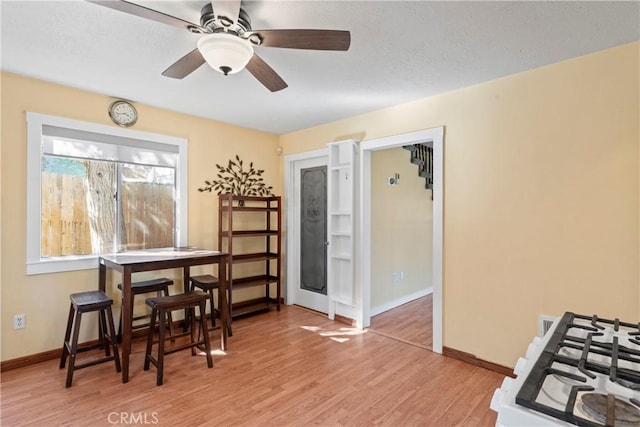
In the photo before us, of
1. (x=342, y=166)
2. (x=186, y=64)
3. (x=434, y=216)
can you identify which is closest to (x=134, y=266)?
(x=186, y=64)

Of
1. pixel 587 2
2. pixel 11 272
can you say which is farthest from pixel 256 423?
pixel 587 2

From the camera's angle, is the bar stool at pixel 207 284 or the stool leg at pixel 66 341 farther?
the bar stool at pixel 207 284

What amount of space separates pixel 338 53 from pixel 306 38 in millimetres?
687

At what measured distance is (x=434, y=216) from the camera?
3074 mm

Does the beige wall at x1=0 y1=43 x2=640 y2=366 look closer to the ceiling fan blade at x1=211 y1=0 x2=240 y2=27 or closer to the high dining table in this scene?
the high dining table

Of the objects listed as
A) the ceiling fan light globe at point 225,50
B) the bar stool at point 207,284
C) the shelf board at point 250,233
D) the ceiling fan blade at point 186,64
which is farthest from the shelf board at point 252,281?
the ceiling fan light globe at point 225,50

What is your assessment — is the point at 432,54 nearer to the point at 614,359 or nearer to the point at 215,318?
the point at 614,359

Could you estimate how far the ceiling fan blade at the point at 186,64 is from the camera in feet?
6.27

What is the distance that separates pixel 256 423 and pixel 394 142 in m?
2.74

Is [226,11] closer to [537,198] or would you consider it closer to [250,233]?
[537,198]

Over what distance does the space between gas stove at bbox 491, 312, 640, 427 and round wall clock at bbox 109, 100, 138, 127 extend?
3.71 m

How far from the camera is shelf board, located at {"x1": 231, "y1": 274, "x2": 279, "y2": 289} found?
3.94m

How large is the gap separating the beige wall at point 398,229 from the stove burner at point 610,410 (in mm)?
3273

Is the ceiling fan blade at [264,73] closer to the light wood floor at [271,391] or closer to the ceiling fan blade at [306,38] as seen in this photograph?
the ceiling fan blade at [306,38]
